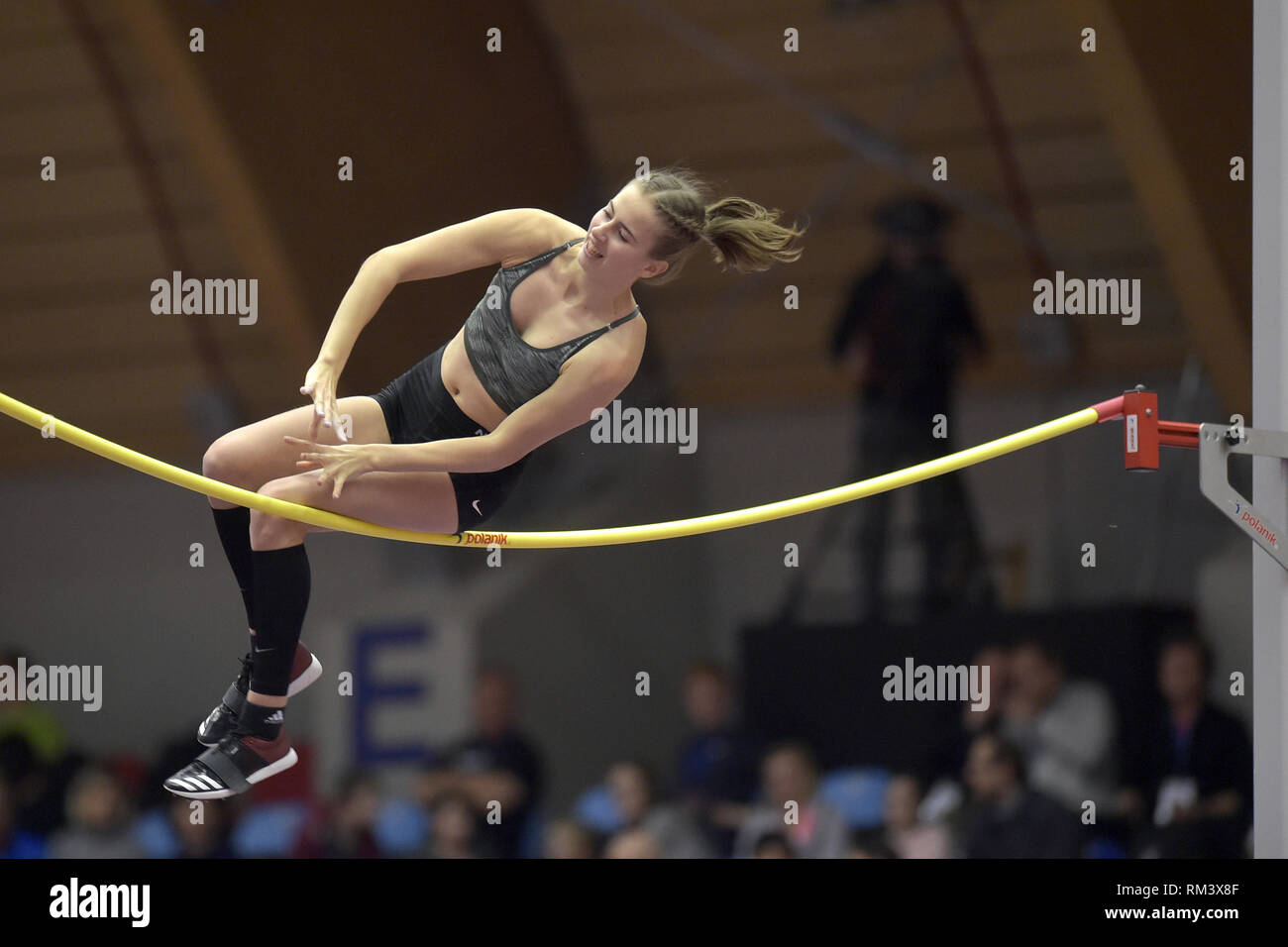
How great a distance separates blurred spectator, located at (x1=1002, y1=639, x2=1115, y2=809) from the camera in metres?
6.12

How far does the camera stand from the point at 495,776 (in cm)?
634

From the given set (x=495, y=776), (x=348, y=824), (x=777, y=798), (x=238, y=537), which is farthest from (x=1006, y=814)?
(x=238, y=537)

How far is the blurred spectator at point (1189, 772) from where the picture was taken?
6.04 metres

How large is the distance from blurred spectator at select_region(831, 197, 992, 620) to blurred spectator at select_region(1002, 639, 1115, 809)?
38cm

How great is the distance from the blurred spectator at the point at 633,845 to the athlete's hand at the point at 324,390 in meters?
3.03

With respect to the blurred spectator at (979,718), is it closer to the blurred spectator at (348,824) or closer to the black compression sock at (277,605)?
the blurred spectator at (348,824)

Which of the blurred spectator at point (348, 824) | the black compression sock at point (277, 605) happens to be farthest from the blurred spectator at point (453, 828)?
the black compression sock at point (277, 605)

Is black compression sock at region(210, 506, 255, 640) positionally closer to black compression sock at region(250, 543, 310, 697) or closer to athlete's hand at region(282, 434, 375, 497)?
black compression sock at region(250, 543, 310, 697)

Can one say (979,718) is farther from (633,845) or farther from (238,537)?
(238,537)

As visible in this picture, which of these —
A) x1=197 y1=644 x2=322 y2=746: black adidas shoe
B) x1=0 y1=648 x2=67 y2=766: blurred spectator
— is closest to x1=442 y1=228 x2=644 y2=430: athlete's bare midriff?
x1=197 y1=644 x2=322 y2=746: black adidas shoe

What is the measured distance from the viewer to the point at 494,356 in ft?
12.4

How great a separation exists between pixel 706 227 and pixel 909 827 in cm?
316

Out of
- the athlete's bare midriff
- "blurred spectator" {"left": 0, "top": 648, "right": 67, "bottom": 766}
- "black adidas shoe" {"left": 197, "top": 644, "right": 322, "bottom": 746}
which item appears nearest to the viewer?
the athlete's bare midriff

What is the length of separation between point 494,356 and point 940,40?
333 cm
